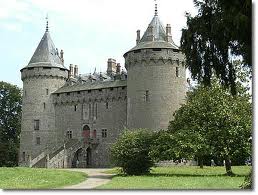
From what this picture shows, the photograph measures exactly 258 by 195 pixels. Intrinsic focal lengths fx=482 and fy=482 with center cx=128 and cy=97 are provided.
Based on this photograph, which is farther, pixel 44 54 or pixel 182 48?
pixel 44 54

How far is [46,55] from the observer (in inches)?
1548

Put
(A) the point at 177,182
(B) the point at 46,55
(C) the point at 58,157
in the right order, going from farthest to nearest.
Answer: (B) the point at 46,55 → (C) the point at 58,157 → (A) the point at 177,182

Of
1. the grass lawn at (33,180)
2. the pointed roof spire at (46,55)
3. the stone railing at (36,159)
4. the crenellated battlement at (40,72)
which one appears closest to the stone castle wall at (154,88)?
the stone railing at (36,159)

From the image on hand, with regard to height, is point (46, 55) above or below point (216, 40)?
above

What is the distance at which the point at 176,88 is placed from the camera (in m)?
32.3

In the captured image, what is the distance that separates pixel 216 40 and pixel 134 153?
43.3 feet

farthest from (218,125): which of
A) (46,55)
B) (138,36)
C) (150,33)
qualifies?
(46,55)

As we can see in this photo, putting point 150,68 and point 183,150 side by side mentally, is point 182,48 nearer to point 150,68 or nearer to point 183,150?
point 183,150

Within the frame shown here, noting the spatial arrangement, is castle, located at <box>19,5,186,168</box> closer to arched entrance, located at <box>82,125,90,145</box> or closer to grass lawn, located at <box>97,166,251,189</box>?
arched entrance, located at <box>82,125,90,145</box>

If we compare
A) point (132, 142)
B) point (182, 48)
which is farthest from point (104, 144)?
point (182, 48)

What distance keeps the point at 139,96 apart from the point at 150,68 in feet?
6.61

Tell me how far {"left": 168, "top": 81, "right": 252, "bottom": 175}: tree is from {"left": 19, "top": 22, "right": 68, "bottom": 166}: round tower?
1821cm

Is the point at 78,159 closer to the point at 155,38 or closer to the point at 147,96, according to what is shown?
the point at 147,96

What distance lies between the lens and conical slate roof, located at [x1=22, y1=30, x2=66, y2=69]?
128 feet
